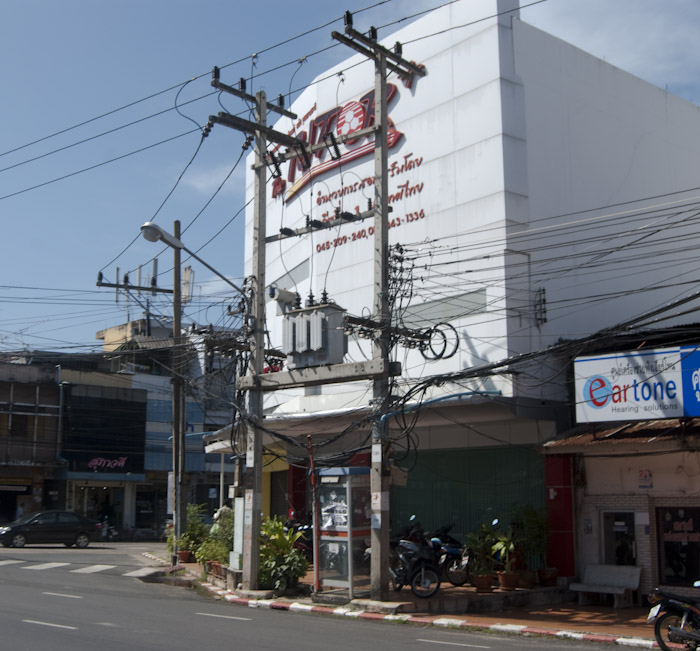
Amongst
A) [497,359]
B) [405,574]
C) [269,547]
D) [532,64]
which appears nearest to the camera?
Result: [405,574]

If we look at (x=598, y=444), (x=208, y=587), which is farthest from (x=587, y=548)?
(x=208, y=587)

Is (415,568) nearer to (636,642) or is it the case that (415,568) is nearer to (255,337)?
(636,642)

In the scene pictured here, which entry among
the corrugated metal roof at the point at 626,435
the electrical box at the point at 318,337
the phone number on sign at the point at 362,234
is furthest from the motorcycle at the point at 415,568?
the phone number on sign at the point at 362,234

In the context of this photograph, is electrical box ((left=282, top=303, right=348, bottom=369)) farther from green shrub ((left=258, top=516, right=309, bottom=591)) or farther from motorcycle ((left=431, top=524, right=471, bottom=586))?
motorcycle ((left=431, top=524, right=471, bottom=586))

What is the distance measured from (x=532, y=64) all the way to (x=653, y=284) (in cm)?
691

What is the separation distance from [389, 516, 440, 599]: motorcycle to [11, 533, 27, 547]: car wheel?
20.4m

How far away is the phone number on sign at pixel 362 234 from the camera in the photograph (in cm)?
2238

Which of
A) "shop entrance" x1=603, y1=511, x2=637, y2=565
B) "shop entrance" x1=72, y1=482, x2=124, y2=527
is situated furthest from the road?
"shop entrance" x1=72, y1=482, x2=124, y2=527

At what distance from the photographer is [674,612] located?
37.6 ft

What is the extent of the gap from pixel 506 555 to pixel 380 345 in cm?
550

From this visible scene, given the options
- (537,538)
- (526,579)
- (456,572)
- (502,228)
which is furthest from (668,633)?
(502,228)

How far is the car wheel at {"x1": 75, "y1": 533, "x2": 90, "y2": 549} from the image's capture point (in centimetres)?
3425

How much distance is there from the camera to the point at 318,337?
55.6 feet

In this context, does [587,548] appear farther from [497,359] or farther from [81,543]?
[81,543]
